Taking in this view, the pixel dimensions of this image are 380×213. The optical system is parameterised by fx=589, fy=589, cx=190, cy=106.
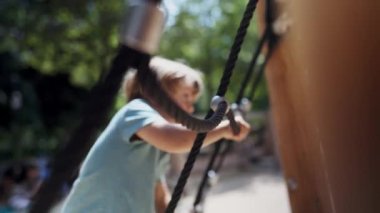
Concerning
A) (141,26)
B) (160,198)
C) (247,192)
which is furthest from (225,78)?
(247,192)

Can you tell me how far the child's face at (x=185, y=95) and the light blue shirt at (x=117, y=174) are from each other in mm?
130

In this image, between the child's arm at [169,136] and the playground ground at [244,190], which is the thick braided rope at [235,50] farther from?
the playground ground at [244,190]

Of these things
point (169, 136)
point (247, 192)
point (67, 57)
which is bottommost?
point (67, 57)

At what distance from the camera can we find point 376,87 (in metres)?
1.29

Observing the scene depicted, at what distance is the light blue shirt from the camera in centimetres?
138

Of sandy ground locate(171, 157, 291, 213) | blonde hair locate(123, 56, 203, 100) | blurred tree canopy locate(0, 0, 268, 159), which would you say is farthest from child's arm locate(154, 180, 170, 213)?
blurred tree canopy locate(0, 0, 268, 159)

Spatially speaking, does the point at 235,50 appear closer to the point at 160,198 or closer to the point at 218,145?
the point at 160,198

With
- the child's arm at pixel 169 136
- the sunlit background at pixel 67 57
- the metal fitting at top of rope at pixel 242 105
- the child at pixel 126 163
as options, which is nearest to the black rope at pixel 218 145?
the metal fitting at top of rope at pixel 242 105

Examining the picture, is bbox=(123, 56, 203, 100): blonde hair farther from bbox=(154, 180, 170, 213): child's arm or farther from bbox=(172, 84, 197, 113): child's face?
bbox=(154, 180, 170, 213): child's arm

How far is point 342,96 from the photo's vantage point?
1.30 meters

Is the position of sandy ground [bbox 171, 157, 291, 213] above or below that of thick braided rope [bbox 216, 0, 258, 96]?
below

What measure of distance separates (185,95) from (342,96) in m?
0.41

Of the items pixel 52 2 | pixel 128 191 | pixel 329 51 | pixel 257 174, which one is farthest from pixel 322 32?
A: pixel 52 2

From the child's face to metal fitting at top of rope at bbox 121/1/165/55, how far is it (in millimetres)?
875
